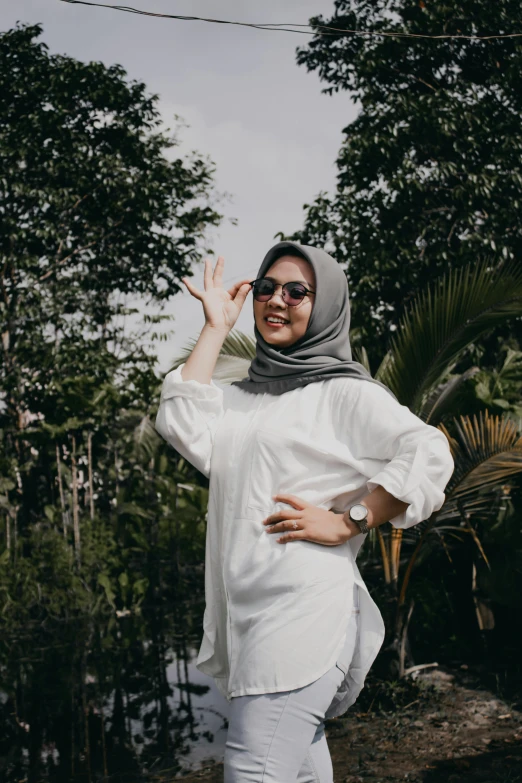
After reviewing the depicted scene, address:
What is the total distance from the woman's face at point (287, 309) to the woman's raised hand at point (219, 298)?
115mm

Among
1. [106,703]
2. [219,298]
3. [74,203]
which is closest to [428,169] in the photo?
[74,203]

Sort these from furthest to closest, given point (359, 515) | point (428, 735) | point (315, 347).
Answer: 1. point (428, 735)
2. point (315, 347)
3. point (359, 515)

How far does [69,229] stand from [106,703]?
6978mm

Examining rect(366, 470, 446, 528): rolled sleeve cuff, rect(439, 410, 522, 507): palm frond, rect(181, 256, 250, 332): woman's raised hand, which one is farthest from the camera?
rect(439, 410, 522, 507): palm frond

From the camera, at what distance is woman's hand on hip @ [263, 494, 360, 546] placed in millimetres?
1769

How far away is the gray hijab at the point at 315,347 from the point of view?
1.95m

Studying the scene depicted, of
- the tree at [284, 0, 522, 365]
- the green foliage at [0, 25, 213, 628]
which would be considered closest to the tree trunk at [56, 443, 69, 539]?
the green foliage at [0, 25, 213, 628]

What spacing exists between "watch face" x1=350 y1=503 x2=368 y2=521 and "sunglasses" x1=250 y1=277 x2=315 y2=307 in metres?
0.50

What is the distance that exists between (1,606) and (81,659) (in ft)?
5.35

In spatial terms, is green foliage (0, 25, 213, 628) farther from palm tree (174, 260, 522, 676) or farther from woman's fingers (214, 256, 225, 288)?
woman's fingers (214, 256, 225, 288)

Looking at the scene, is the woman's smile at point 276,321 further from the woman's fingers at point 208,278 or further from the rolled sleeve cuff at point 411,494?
the rolled sleeve cuff at point 411,494

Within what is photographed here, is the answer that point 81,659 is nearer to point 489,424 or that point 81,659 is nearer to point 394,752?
point 394,752

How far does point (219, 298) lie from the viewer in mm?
2133

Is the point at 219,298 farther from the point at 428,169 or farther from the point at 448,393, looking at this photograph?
the point at 428,169
